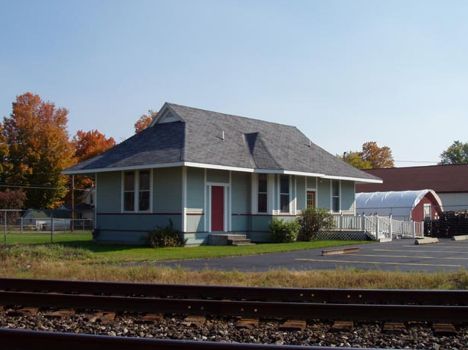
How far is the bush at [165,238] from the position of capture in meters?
25.2

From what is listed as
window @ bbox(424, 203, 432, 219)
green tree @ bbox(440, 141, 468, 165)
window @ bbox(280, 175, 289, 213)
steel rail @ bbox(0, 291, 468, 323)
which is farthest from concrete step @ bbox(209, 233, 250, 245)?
green tree @ bbox(440, 141, 468, 165)

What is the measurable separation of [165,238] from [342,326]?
1707cm

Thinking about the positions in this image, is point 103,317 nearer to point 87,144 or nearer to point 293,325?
point 293,325

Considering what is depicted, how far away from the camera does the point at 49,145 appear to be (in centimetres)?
6631

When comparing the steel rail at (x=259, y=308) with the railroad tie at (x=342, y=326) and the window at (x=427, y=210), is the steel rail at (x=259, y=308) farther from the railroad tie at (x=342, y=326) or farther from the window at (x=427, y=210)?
the window at (x=427, y=210)

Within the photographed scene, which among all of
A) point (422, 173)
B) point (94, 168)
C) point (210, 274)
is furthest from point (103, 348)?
point (422, 173)

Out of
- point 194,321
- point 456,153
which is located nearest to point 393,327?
point 194,321

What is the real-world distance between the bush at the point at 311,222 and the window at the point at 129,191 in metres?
8.06

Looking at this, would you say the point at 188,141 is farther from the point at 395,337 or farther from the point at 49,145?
the point at 49,145

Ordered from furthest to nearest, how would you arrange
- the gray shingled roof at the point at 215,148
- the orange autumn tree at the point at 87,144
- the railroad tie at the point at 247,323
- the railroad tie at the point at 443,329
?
the orange autumn tree at the point at 87,144 < the gray shingled roof at the point at 215,148 < the railroad tie at the point at 247,323 < the railroad tie at the point at 443,329

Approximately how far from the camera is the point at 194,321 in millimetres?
9273

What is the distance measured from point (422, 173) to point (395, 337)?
5026cm

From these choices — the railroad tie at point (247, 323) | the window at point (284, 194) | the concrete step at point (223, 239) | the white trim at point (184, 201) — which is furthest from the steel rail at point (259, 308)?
the window at point (284, 194)

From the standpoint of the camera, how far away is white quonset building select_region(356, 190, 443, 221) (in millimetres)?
40906
